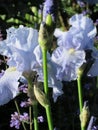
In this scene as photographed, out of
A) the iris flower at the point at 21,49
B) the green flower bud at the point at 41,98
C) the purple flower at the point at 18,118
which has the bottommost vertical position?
the purple flower at the point at 18,118

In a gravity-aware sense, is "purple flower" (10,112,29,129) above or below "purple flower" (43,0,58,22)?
below

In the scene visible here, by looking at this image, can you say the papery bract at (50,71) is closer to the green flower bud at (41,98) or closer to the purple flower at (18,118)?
the green flower bud at (41,98)

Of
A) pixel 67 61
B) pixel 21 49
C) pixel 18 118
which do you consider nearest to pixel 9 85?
pixel 21 49

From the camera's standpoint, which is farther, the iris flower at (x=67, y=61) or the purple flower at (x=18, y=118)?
the purple flower at (x=18, y=118)

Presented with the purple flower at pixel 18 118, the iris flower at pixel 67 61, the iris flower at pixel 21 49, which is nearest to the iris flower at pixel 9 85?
the iris flower at pixel 21 49

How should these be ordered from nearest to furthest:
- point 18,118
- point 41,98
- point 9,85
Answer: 1. point 41,98
2. point 9,85
3. point 18,118

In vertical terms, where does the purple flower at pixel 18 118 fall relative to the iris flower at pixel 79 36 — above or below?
below

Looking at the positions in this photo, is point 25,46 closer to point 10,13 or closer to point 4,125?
point 4,125

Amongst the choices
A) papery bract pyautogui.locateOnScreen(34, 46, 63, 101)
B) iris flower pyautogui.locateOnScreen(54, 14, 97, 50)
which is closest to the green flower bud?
papery bract pyautogui.locateOnScreen(34, 46, 63, 101)

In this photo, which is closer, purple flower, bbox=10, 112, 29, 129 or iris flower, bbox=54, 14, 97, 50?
iris flower, bbox=54, 14, 97, 50

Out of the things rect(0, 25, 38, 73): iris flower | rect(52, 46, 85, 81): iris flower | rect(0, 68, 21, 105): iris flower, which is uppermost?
rect(0, 25, 38, 73): iris flower

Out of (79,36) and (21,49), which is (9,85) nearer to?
(21,49)

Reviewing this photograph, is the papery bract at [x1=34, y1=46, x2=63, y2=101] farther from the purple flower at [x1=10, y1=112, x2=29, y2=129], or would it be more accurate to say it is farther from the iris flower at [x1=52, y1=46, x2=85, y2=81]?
the purple flower at [x1=10, y1=112, x2=29, y2=129]
